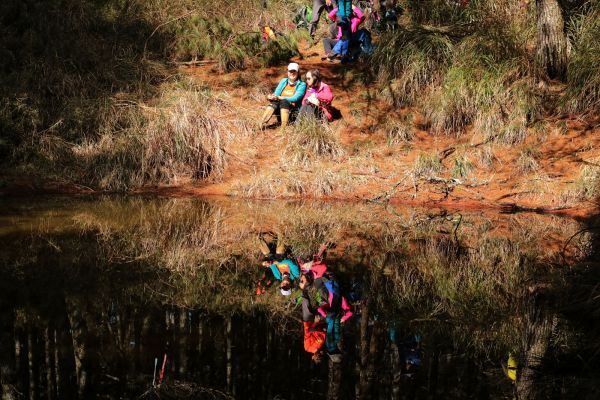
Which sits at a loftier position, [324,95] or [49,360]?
[324,95]

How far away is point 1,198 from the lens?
11992 millimetres

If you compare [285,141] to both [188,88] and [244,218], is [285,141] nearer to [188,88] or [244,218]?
[188,88]

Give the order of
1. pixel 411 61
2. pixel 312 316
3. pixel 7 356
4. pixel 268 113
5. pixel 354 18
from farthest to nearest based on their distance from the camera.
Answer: pixel 354 18 < pixel 411 61 < pixel 268 113 < pixel 312 316 < pixel 7 356

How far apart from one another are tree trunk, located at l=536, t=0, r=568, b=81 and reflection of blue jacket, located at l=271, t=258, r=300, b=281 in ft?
28.1

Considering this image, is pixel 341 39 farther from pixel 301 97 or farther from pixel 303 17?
pixel 301 97

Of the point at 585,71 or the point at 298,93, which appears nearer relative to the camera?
the point at 585,71

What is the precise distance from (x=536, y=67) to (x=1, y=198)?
32.4 ft

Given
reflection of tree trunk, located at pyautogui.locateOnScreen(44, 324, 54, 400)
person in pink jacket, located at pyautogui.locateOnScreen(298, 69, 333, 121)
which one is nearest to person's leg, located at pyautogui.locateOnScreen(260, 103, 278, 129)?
person in pink jacket, located at pyautogui.locateOnScreen(298, 69, 333, 121)

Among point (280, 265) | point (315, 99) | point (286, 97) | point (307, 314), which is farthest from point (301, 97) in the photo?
point (307, 314)

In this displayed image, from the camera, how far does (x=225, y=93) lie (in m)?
15.3

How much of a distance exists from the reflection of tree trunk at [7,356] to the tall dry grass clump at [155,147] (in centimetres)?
773

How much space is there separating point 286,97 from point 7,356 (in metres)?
10.1

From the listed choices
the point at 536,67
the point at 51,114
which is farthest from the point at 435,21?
the point at 51,114

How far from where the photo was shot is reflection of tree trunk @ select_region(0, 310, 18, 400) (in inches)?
165
